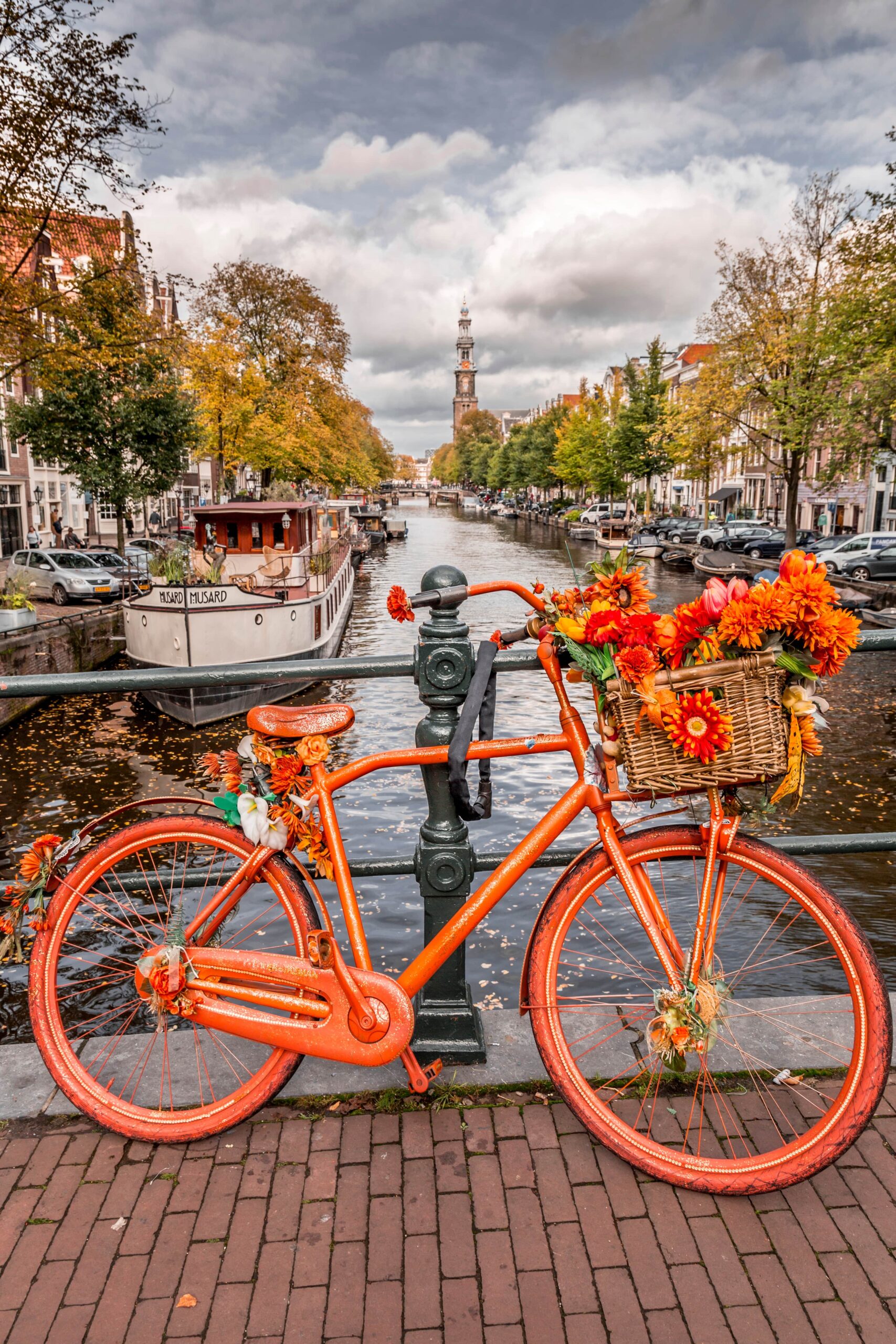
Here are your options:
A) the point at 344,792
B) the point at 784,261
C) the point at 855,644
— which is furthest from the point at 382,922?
the point at 784,261

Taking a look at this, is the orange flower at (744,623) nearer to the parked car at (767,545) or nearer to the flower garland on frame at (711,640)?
the flower garland on frame at (711,640)

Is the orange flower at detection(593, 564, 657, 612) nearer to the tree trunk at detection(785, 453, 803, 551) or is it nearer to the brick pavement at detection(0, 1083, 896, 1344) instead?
the brick pavement at detection(0, 1083, 896, 1344)

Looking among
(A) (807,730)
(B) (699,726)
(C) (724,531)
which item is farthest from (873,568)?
(B) (699,726)

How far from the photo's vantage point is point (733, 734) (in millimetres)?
2107

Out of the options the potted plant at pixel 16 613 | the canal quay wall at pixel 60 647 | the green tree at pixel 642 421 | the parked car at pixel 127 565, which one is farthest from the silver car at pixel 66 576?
the green tree at pixel 642 421

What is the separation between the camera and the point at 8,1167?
2455 mm

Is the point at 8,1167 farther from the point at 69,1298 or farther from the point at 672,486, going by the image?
the point at 672,486

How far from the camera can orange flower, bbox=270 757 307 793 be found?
250cm

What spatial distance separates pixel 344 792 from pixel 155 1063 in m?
9.16

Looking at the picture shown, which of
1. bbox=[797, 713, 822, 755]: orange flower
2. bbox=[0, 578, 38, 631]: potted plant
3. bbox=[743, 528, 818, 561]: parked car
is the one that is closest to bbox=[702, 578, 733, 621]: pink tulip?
bbox=[797, 713, 822, 755]: orange flower

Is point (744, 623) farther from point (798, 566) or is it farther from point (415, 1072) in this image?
point (415, 1072)

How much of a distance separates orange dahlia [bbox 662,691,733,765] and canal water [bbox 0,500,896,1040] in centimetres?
48

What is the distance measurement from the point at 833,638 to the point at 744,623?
22 centimetres

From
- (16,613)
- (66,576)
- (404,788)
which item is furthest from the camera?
(66,576)
